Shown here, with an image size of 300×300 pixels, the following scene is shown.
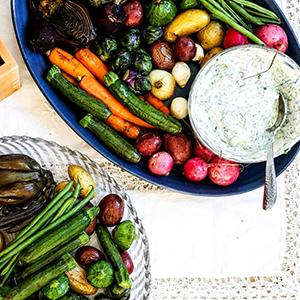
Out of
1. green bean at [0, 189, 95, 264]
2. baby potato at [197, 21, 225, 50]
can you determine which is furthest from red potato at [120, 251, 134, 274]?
baby potato at [197, 21, 225, 50]

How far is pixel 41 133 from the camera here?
1831mm

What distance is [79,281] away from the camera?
1.63 meters

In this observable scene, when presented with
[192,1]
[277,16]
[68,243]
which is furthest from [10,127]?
[277,16]

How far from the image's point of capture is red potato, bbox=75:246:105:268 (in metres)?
1.64

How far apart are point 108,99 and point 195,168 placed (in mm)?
241

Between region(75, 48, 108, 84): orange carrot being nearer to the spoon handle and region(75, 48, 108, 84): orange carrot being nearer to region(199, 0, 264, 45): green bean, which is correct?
region(199, 0, 264, 45): green bean

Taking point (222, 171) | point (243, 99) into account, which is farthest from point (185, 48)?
point (222, 171)

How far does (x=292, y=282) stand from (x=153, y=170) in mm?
429

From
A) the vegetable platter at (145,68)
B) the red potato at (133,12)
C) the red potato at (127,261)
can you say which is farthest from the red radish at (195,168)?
the red potato at (133,12)

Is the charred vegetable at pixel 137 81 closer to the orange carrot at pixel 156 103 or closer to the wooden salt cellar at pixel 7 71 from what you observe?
the orange carrot at pixel 156 103

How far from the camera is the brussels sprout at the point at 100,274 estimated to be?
161cm

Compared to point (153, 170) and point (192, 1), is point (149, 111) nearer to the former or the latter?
point (153, 170)

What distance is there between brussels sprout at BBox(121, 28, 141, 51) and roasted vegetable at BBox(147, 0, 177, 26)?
40 millimetres

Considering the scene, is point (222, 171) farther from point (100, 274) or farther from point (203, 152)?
point (100, 274)
